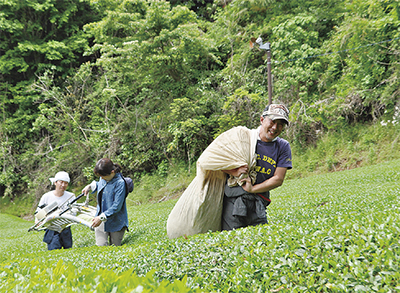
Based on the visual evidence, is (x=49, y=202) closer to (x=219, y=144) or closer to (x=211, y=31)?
(x=219, y=144)

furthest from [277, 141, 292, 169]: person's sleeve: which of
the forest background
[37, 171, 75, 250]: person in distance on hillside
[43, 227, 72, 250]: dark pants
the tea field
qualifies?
the forest background

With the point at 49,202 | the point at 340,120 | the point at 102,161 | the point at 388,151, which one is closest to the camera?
the point at 102,161

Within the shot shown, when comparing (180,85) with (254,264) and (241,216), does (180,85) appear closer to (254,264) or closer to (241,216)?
(241,216)

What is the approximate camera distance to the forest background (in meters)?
16.3

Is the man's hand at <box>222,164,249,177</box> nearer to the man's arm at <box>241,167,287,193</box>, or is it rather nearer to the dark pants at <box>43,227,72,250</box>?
the man's arm at <box>241,167,287,193</box>

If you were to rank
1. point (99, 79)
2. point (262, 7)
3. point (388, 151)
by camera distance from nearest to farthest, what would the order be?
point (388, 151) → point (262, 7) → point (99, 79)

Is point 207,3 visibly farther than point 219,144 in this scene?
Yes

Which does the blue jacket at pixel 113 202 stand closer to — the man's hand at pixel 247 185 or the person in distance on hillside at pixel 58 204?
the person in distance on hillside at pixel 58 204

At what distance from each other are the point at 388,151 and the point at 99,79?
2165cm

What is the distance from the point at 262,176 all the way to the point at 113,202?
2897 mm

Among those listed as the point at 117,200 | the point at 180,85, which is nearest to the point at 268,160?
the point at 117,200

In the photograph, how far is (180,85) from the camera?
74.7ft

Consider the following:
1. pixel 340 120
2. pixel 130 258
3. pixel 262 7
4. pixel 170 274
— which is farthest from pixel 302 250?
pixel 262 7

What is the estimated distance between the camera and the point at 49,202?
20.9 ft
